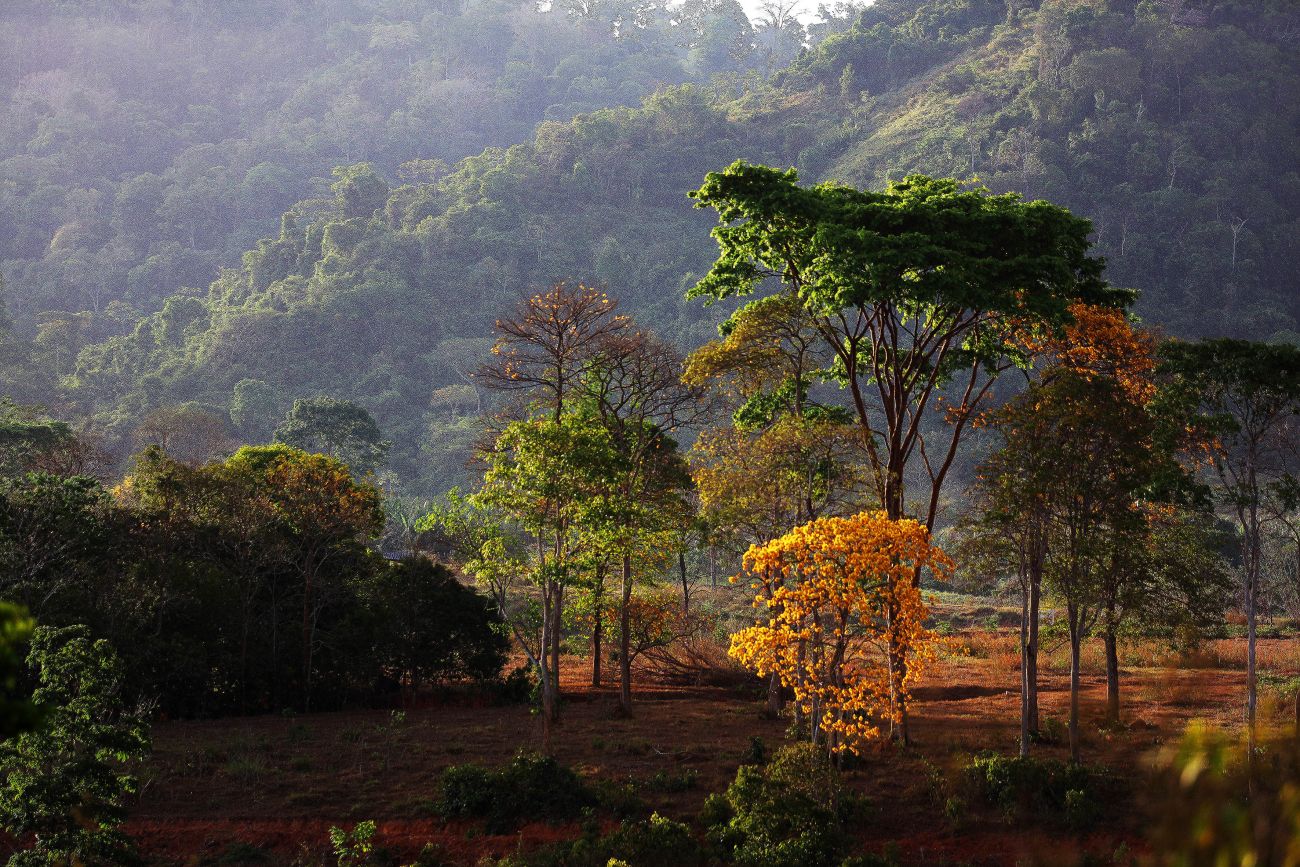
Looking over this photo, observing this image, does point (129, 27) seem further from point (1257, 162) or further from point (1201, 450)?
point (1201, 450)

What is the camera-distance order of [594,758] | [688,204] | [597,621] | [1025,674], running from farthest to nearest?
[688,204] < [597,621] < [594,758] < [1025,674]

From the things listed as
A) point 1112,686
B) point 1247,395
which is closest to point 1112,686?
point 1112,686

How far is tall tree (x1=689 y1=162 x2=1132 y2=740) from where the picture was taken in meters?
17.0

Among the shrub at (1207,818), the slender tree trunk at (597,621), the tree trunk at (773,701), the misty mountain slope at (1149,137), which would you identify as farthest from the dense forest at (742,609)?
the misty mountain slope at (1149,137)

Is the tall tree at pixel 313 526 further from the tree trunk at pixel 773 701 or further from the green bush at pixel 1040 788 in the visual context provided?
the green bush at pixel 1040 788

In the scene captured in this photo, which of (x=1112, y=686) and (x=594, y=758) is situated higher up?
(x=1112, y=686)

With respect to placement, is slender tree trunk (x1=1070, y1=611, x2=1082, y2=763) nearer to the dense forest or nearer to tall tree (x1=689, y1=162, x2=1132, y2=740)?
the dense forest

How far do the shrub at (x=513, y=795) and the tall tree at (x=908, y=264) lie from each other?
5.16 m

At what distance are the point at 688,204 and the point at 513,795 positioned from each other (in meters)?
113

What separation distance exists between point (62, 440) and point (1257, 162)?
10298cm

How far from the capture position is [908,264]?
1697 centimetres

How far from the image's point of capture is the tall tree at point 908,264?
55.8ft

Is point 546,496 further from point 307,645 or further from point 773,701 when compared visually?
point 307,645

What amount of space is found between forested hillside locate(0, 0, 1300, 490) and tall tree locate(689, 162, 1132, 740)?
62.5 meters
